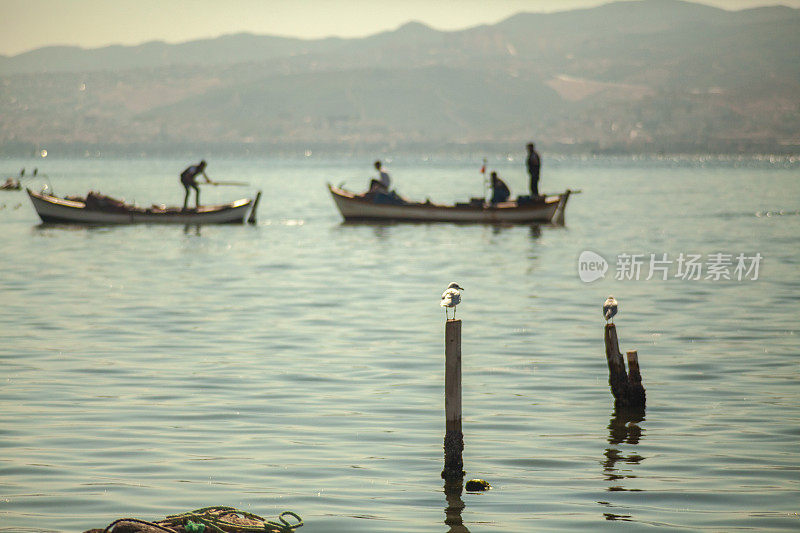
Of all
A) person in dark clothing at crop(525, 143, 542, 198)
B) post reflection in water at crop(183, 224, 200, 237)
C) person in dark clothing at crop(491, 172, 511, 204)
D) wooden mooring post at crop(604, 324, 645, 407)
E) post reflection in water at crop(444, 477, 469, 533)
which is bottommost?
post reflection in water at crop(183, 224, 200, 237)

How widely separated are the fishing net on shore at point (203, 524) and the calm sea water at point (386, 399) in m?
1.49

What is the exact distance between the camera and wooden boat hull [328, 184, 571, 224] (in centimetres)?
4731

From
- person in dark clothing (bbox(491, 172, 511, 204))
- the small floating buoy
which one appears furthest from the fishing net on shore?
person in dark clothing (bbox(491, 172, 511, 204))

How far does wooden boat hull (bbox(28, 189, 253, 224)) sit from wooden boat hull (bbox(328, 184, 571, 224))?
4.78m

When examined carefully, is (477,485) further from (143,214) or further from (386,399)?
(143,214)

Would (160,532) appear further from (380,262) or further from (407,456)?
(380,262)

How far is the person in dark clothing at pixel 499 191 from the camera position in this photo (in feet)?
154

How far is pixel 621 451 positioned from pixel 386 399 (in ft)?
11.5

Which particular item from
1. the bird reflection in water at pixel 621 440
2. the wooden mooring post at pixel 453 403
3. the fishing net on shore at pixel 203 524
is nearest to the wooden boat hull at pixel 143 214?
the bird reflection in water at pixel 621 440

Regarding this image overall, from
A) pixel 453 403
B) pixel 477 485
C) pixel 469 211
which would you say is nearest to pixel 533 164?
pixel 469 211

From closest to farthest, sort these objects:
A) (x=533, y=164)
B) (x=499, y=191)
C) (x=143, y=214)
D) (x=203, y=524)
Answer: (x=203, y=524), (x=533, y=164), (x=499, y=191), (x=143, y=214)

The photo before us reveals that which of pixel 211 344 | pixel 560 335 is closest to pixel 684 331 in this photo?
pixel 560 335

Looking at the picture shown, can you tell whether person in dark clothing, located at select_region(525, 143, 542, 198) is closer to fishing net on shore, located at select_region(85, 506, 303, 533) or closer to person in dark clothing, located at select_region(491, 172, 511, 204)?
person in dark clothing, located at select_region(491, 172, 511, 204)

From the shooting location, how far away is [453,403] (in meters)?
11.1
